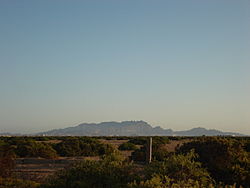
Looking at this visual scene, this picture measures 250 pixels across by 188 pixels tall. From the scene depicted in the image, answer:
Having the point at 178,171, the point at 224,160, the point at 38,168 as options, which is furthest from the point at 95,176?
the point at 38,168

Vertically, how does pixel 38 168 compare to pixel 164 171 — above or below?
below

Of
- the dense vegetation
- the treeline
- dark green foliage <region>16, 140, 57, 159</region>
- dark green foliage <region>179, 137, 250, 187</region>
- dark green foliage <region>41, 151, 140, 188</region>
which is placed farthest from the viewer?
the treeline

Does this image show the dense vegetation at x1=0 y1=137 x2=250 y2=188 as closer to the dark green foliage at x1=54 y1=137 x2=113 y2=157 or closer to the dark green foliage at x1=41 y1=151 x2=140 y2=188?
the dark green foliage at x1=41 y1=151 x2=140 y2=188

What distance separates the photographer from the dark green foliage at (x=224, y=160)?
11.0m

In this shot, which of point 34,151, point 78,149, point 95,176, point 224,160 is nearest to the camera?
point 95,176

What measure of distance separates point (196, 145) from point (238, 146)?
1.86m

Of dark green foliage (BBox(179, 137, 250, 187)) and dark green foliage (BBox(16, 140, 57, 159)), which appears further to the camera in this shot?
dark green foliage (BBox(16, 140, 57, 159))

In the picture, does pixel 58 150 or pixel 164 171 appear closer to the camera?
pixel 164 171

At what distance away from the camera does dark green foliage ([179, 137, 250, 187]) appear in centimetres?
1096

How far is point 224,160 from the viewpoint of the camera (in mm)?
12250

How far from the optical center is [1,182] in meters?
11.9

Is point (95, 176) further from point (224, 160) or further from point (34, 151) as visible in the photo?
point (34, 151)

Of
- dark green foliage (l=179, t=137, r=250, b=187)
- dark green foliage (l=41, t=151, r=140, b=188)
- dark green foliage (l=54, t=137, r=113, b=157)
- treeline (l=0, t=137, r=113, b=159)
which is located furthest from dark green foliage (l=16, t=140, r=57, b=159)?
dark green foliage (l=41, t=151, r=140, b=188)

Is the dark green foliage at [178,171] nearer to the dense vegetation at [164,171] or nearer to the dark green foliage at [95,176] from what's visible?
the dense vegetation at [164,171]
